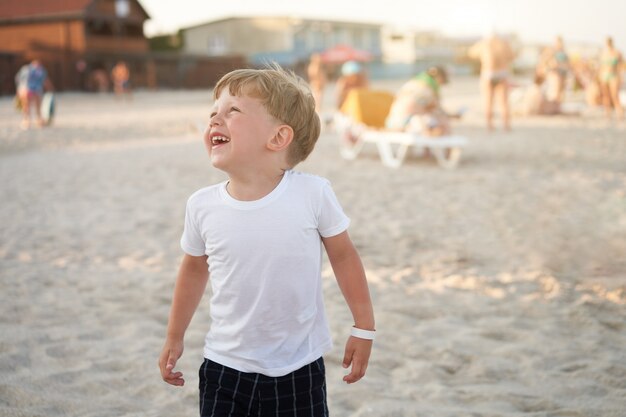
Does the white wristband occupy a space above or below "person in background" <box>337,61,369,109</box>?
below

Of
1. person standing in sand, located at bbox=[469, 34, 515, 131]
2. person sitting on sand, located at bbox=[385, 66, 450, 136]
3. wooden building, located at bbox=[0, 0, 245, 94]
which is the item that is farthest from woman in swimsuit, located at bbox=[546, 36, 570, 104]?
wooden building, located at bbox=[0, 0, 245, 94]

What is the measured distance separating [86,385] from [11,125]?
A: 15087mm

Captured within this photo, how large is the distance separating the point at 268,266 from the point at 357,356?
35 cm

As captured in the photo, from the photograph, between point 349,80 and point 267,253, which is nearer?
point 267,253

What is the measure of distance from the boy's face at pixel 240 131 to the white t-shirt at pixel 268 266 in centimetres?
10

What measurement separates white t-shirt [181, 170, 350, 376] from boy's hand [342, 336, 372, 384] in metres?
0.09

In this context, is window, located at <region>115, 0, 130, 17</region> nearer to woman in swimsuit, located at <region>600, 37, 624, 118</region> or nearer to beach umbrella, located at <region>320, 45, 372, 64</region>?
beach umbrella, located at <region>320, 45, 372, 64</region>

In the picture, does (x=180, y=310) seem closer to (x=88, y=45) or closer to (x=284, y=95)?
(x=284, y=95)

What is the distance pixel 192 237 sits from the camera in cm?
181

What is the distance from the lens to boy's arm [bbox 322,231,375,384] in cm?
176

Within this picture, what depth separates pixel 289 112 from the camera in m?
1.72

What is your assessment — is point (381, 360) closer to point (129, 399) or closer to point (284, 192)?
point (129, 399)

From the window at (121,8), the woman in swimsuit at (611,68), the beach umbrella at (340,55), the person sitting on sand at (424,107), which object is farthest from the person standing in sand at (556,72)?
the window at (121,8)

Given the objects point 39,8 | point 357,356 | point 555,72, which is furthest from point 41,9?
point 357,356
